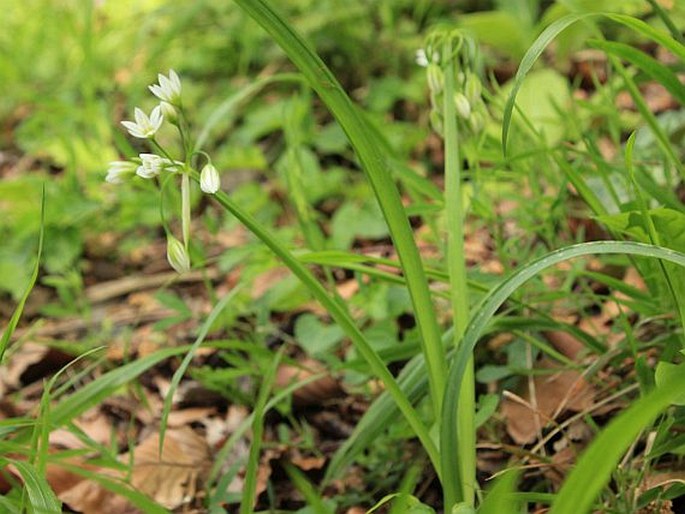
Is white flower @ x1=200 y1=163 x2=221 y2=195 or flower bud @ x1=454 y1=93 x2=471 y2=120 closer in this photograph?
white flower @ x1=200 y1=163 x2=221 y2=195

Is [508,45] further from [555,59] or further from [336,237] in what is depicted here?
[336,237]

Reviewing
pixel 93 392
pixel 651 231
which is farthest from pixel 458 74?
pixel 93 392

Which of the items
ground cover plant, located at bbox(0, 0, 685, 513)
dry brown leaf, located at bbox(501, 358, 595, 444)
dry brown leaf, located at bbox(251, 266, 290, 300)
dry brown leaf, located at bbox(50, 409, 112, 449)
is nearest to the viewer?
ground cover plant, located at bbox(0, 0, 685, 513)

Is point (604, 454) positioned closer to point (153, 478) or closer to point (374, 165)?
point (374, 165)

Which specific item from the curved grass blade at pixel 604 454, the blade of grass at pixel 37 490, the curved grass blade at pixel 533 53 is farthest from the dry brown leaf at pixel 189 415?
the curved grass blade at pixel 604 454

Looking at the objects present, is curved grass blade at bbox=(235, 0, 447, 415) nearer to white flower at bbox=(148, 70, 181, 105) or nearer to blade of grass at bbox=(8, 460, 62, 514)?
white flower at bbox=(148, 70, 181, 105)

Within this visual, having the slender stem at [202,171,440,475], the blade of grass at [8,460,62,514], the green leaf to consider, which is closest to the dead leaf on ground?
the blade of grass at [8,460,62,514]

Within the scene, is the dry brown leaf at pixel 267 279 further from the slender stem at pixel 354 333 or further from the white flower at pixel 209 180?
the white flower at pixel 209 180

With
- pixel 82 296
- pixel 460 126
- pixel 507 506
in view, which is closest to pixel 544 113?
pixel 460 126
